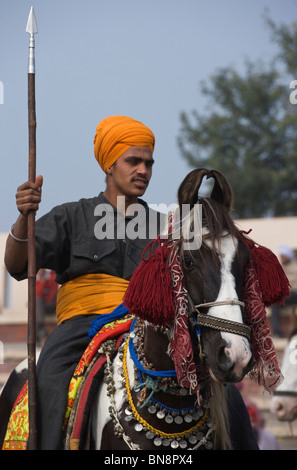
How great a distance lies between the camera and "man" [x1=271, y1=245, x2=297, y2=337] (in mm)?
13934

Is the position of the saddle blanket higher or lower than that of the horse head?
lower

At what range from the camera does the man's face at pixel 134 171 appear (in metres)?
4.93

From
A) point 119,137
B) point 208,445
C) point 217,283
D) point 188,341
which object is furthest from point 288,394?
point 217,283

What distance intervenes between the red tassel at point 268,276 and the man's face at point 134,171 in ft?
3.89

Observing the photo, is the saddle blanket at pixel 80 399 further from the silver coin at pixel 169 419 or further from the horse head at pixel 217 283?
the horse head at pixel 217 283

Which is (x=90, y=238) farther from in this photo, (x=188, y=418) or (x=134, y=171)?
(x=188, y=418)

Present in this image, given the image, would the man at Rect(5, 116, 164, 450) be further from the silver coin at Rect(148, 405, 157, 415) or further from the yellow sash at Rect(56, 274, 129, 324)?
the silver coin at Rect(148, 405, 157, 415)

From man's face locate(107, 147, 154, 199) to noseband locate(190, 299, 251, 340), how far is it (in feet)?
4.72

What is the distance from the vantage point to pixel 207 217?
385cm

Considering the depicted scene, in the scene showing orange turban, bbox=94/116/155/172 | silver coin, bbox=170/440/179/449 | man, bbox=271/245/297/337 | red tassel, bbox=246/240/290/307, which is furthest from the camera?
man, bbox=271/245/297/337

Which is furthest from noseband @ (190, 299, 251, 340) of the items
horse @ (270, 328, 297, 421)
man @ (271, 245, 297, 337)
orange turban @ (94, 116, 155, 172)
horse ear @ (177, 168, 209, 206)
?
man @ (271, 245, 297, 337)
